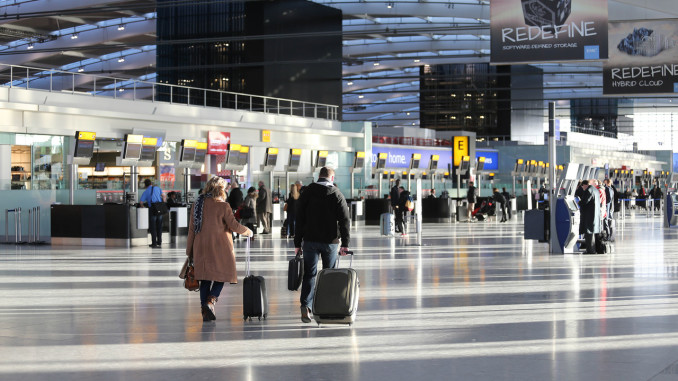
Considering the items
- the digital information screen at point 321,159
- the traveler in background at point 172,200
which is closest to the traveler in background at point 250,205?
the traveler in background at point 172,200

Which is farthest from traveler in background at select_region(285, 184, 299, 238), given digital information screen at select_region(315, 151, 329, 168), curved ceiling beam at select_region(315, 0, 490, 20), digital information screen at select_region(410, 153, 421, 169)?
curved ceiling beam at select_region(315, 0, 490, 20)

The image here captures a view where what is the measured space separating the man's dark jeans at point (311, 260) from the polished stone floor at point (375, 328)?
30 centimetres

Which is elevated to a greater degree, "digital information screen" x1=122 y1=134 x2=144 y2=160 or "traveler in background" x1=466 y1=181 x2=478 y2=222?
"digital information screen" x1=122 y1=134 x2=144 y2=160

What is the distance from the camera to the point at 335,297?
844 centimetres

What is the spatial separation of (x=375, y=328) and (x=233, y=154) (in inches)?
866

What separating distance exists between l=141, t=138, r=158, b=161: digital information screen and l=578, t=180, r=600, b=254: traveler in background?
11.7 metres

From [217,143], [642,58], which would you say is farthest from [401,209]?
[642,58]

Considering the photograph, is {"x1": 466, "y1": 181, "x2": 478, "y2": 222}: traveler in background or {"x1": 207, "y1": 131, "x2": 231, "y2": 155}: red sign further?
{"x1": 466, "y1": 181, "x2": 478, "y2": 222}: traveler in background

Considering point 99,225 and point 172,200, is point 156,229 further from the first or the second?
point 172,200

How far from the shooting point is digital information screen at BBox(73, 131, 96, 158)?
2277 centimetres

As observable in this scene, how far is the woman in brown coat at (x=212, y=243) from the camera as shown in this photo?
28.7 feet

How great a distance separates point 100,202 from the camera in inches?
961

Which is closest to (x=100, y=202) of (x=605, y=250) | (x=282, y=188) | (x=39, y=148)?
(x=39, y=148)

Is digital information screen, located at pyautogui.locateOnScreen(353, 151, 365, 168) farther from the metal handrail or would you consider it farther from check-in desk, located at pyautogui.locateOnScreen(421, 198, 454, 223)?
the metal handrail
